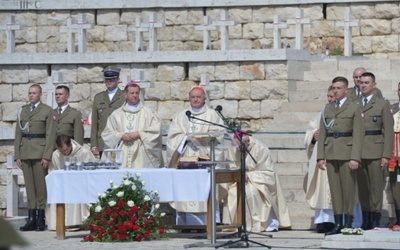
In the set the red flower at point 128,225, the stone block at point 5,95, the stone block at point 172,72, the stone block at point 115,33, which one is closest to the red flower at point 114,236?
the red flower at point 128,225

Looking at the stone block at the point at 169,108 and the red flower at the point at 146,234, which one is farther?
the stone block at the point at 169,108

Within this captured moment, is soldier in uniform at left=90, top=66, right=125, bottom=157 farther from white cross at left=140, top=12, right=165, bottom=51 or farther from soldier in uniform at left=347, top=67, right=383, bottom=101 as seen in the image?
white cross at left=140, top=12, right=165, bottom=51

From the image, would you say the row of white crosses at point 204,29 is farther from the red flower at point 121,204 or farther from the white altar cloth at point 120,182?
the red flower at point 121,204

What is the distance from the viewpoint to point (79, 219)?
10.9 metres

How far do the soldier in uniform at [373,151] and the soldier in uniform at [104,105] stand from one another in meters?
3.29

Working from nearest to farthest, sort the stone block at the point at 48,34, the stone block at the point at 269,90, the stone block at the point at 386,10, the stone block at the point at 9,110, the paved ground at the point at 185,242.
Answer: the paved ground at the point at 185,242, the stone block at the point at 269,90, the stone block at the point at 9,110, the stone block at the point at 386,10, the stone block at the point at 48,34

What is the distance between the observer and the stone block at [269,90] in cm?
1478

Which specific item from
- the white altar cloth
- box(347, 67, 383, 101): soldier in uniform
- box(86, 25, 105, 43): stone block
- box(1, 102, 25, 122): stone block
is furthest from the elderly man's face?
box(86, 25, 105, 43): stone block

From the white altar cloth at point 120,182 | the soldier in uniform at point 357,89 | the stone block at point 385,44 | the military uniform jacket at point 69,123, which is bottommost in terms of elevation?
the white altar cloth at point 120,182

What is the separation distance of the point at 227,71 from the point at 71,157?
5332 mm

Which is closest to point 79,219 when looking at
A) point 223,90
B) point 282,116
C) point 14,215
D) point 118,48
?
point 14,215

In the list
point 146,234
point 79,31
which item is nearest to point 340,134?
point 146,234

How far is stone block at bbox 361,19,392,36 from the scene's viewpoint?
57.6ft

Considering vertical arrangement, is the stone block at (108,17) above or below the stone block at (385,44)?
above
